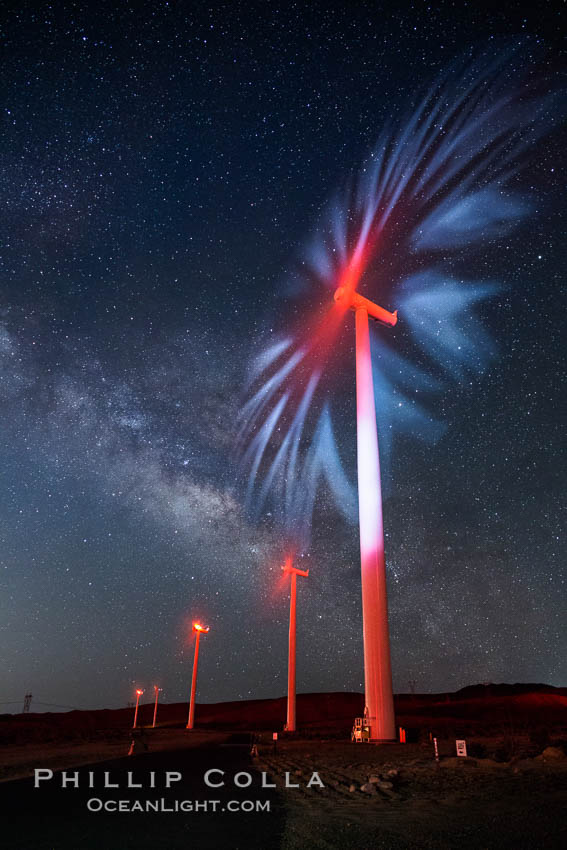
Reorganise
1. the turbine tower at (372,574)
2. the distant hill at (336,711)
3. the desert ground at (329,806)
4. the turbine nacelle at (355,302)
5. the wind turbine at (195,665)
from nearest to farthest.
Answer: the desert ground at (329,806), the turbine tower at (372,574), the turbine nacelle at (355,302), the wind turbine at (195,665), the distant hill at (336,711)

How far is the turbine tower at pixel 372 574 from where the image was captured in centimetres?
2558

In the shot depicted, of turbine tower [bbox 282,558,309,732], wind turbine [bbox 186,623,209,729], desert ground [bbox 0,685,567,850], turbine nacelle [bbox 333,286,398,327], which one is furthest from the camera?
wind turbine [bbox 186,623,209,729]

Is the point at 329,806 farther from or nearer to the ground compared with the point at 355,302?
nearer to the ground

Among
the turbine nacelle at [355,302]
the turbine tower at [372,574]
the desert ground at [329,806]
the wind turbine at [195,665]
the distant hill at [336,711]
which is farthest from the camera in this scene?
the distant hill at [336,711]

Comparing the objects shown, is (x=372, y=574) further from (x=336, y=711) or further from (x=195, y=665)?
(x=336, y=711)

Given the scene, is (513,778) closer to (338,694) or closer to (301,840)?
(301,840)

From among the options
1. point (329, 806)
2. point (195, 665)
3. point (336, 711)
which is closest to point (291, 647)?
point (195, 665)

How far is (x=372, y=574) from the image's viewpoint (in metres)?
26.8

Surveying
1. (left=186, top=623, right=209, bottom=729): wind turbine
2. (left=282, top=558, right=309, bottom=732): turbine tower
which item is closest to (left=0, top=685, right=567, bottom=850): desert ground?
(left=282, top=558, right=309, bottom=732): turbine tower

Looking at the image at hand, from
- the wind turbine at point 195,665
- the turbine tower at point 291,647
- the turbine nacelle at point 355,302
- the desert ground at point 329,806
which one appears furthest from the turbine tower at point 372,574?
the wind turbine at point 195,665

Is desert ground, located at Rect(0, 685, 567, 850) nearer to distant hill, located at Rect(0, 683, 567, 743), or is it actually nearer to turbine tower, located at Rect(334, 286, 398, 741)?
turbine tower, located at Rect(334, 286, 398, 741)

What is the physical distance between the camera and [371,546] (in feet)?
89.9

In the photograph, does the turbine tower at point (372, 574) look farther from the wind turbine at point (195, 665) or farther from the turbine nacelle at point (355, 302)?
the wind turbine at point (195, 665)

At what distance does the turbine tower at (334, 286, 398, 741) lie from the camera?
2558 centimetres
